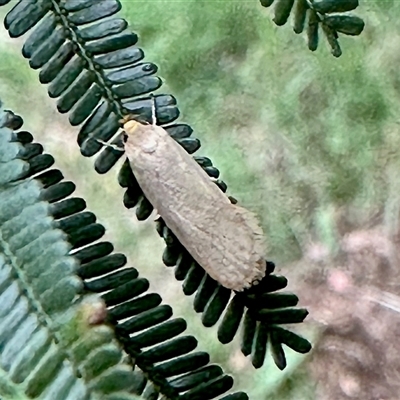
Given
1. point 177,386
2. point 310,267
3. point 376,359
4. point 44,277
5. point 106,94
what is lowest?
point 376,359

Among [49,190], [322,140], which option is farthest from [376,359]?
[49,190]

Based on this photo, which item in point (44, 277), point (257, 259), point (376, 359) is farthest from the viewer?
point (376, 359)

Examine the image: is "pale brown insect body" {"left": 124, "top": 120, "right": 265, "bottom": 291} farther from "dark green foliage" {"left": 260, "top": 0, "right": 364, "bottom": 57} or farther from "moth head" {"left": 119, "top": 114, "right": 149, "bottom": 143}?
"dark green foliage" {"left": 260, "top": 0, "right": 364, "bottom": 57}

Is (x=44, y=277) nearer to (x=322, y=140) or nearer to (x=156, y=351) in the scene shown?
(x=156, y=351)

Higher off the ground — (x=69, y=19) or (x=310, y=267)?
(x=69, y=19)

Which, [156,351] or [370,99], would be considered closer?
[156,351]

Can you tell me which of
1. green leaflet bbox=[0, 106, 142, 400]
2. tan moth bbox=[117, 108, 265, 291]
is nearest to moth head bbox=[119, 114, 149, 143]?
tan moth bbox=[117, 108, 265, 291]

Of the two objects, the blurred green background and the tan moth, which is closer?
the tan moth

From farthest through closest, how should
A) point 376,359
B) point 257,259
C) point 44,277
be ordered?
1. point 376,359
2. point 257,259
3. point 44,277
